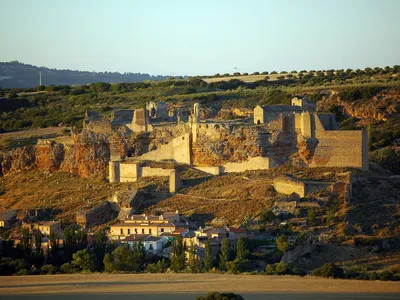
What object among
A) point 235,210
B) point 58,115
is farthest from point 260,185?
point 58,115

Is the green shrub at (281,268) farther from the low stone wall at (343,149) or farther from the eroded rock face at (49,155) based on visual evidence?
the eroded rock face at (49,155)

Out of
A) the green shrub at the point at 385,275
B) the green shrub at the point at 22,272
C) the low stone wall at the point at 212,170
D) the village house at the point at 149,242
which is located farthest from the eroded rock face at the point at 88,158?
the green shrub at the point at 385,275

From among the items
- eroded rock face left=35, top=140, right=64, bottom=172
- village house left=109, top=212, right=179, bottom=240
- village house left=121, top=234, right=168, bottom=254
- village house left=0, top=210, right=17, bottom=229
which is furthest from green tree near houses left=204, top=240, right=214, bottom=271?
eroded rock face left=35, top=140, right=64, bottom=172

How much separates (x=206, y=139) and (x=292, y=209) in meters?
8.77

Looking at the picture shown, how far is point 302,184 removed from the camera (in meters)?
A: 55.5

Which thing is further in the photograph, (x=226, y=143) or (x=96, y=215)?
(x=226, y=143)

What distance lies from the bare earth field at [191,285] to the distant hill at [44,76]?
304 ft

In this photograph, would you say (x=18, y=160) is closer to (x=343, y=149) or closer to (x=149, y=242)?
(x=149, y=242)

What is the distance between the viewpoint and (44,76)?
15825cm

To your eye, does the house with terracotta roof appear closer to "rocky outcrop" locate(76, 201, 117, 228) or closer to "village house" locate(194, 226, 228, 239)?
"village house" locate(194, 226, 228, 239)

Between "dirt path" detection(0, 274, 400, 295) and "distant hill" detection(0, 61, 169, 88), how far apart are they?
92447 millimetres

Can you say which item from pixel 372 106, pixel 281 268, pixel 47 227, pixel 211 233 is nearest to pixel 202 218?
pixel 211 233

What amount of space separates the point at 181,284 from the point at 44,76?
369 feet

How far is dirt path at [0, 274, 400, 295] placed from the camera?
1848 inches
